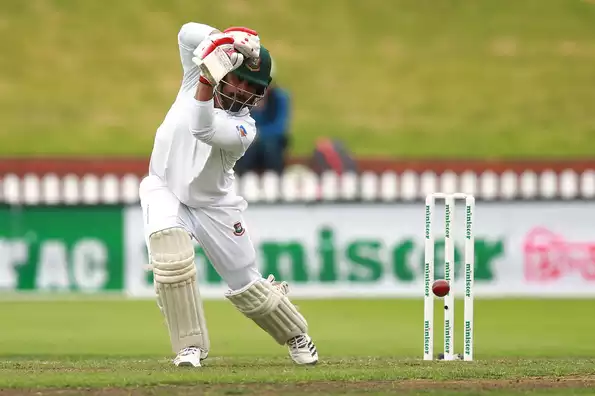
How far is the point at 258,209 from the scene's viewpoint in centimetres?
1443

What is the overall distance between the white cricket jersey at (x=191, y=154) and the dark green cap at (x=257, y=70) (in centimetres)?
24

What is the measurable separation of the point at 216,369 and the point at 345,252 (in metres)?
7.11

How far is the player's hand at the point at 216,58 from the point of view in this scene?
6.90 meters

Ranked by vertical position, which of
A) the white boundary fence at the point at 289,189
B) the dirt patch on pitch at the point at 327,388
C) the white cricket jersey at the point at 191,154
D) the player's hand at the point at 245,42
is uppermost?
the white boundary fence at the point at 289,189

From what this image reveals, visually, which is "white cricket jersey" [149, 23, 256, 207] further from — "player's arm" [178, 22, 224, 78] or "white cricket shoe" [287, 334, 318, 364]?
"white cricket shoe" [287, 334, 318, 364]

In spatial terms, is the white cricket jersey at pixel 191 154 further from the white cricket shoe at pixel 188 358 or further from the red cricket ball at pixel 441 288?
the red cricket ball at pixel 441 288

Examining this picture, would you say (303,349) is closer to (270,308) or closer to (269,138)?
(270,308)

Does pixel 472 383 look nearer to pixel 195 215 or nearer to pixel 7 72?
pixel 195 215

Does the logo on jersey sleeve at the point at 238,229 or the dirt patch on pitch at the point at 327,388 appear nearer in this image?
the dirt patch on pitch at the point at 327,388

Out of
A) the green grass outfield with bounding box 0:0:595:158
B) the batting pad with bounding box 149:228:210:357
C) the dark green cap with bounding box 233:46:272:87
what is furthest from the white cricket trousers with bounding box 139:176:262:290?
the green grass outfield with bounding box 0:0:595:158

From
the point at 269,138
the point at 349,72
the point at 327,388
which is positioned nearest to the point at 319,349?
the point at 327,388

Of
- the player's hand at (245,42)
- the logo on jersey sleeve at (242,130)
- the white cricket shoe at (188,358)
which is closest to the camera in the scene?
the player's hand at (245,42)

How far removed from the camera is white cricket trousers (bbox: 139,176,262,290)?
7570 mm

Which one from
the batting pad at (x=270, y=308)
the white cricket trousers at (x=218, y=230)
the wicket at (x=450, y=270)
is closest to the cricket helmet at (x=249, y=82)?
the white cricket trousers at (x=218, y=230)
